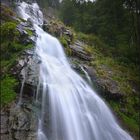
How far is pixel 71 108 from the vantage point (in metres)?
11.8

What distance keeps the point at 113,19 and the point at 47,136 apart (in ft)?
49.2

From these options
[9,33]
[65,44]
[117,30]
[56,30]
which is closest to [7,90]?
[9,33]

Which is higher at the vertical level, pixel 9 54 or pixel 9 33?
pixel 9 33

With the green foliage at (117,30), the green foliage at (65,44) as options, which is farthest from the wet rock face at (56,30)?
the green foliage at (117,30)

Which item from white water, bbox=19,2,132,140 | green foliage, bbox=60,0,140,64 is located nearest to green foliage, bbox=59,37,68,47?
white water, bbox=19,2,132,140

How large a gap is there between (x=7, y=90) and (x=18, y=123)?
1.54 meters

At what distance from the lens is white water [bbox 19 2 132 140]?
10.8m

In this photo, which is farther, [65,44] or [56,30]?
[56,30]

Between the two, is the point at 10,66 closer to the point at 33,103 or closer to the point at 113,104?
the point at 33,103

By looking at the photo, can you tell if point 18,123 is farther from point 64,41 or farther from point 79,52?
point 64,41

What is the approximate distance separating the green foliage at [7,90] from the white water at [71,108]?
113cm

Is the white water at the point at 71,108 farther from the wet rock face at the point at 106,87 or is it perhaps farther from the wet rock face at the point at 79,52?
the wet rock face at the point at 79,52

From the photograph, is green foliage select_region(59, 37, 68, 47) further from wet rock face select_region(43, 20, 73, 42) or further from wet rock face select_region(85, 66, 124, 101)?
wet rock face select_region(85, 66, 124, 101)

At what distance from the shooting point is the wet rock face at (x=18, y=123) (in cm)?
961
